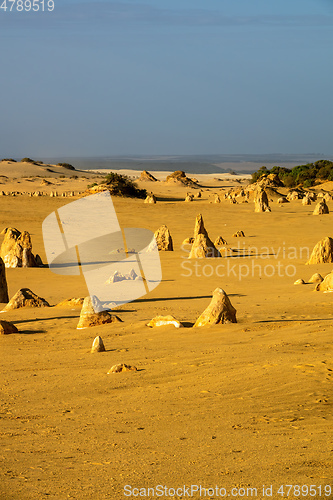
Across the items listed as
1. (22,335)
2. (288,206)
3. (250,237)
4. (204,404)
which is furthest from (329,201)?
(204,404)

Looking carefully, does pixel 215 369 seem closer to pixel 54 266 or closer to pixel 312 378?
pixel 312 378

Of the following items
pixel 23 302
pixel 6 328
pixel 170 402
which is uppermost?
pixel 170 402

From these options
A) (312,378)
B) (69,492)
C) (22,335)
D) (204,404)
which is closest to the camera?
(69,492)

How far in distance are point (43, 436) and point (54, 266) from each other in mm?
10447

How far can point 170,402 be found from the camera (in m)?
4.52

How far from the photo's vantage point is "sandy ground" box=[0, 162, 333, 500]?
10.8 ft

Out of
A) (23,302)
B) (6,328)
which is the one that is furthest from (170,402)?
(23,302)

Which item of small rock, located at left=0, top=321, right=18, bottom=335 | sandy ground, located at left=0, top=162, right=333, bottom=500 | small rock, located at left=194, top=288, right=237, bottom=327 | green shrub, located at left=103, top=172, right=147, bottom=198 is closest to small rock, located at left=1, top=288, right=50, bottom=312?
sandy ground, located at left=0, top=162, right=333, bottom=500

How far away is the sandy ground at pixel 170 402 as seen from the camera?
3.29m

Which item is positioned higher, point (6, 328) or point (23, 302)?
point (6, 328)

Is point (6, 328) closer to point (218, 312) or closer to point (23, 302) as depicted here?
point (23, 302)

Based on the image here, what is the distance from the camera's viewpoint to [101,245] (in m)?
17.7

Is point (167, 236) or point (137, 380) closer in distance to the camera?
point (137, 380)

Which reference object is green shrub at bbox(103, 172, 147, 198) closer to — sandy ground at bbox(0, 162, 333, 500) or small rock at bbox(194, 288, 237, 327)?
sandy ground at bbox(0, 162, 333, 500)
